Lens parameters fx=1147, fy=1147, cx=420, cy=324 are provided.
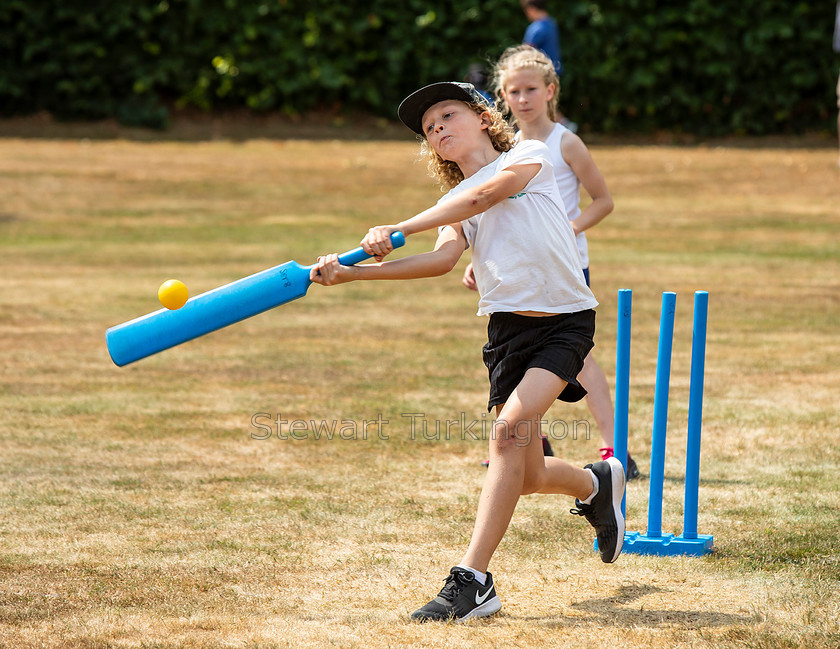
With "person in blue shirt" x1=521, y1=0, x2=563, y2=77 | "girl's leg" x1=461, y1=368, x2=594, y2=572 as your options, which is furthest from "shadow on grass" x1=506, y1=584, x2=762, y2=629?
"person in blue shirt" x1=521, y1=0, x2=563, y2=77

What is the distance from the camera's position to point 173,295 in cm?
389

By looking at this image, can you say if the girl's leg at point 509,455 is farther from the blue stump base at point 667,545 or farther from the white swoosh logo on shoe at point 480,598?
the blue stump base at point 667,545

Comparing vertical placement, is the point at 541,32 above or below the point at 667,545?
above

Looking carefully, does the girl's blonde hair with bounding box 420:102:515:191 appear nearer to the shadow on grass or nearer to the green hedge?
the shadow on grass

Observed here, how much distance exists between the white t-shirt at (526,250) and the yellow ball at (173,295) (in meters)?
0.96

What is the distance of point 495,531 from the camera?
3.68 m

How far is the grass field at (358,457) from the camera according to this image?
3.70 m

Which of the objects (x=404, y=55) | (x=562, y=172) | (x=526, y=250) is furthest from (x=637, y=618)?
(x=404, y=55)

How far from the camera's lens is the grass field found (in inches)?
146

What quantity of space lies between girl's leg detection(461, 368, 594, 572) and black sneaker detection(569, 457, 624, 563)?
1.32ft

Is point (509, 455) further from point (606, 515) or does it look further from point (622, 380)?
point (622, 380)

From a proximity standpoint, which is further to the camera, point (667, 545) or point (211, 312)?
point (667, 545)

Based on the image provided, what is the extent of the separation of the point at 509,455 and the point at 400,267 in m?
0.71

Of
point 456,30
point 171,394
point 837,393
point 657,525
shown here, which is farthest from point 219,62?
point 657,525
